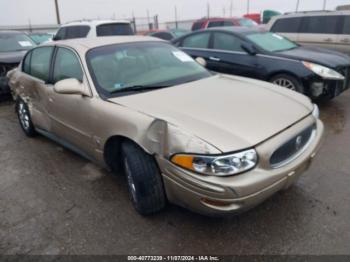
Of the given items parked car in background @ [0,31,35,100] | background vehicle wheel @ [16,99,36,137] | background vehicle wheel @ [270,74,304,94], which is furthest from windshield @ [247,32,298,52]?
parked car in background @ [0,31,35,100]

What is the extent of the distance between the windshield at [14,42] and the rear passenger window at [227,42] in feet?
15.9

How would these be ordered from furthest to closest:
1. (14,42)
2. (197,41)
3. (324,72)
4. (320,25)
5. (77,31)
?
(77,31) → (14,42) → (320,25) → (197,41) → (324,72)

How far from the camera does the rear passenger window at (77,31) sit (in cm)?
802

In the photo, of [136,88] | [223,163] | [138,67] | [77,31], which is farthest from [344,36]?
[77,31]

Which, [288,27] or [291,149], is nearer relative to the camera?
[291,149]

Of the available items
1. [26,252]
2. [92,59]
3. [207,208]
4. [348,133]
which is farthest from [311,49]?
[26,252]

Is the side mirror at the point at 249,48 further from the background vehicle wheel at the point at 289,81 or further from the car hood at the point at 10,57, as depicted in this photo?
the car hood at the point at 10,57

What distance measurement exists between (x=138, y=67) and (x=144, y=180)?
1352 mm

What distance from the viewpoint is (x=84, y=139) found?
310 cm

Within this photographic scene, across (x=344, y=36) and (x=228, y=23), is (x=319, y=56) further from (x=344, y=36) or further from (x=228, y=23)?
(x=228, y=23)

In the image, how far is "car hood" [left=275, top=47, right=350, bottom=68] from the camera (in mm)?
4969

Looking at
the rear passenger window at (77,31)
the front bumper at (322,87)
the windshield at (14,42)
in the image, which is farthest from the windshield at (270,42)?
the windshield at (14,42)

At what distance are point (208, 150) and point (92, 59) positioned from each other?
173 centimetres

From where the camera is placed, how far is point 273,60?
5.19m
